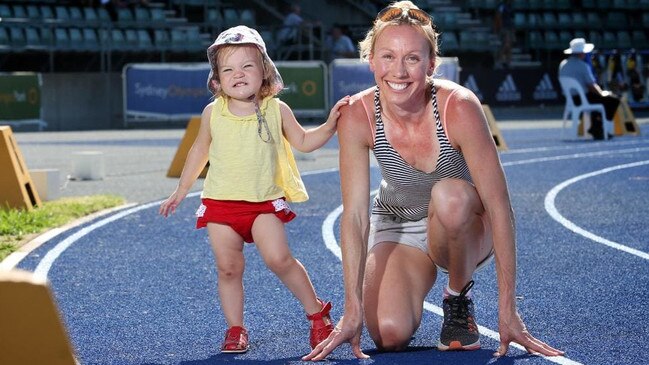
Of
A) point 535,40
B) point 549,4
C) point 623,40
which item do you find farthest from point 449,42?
point 623,40

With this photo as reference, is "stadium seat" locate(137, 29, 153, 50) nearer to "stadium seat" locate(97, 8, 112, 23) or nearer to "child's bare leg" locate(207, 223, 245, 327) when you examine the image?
"stadium seat" locate(97, 8, 112, 23)

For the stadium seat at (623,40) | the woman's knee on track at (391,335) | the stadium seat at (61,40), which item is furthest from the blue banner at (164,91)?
the woman's knee on track at (391,335)

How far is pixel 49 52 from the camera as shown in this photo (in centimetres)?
3300

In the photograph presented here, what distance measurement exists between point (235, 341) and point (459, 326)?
1.00 meters

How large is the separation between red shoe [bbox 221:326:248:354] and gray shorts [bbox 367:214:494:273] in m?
0.74

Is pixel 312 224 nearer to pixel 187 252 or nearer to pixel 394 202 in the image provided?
pixel 187 252

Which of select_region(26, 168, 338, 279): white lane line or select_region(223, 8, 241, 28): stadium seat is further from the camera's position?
select_region(223, 8, 241, 28): stadium seat

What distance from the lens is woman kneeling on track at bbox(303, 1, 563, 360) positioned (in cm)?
605

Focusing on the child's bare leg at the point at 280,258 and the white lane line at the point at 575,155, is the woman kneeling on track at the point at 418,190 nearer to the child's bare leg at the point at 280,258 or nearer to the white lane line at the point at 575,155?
the child's bare leg at the point at 280,258

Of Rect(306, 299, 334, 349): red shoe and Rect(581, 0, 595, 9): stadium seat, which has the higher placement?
Rect(581, 0, 595, 9): stadium seat

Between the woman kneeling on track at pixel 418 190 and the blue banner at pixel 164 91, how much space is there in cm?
2524

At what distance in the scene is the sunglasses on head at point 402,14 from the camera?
6129 millimetres

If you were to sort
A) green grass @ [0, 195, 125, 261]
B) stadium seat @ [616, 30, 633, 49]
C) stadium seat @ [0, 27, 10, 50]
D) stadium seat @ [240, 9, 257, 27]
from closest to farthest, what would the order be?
green grass @ [0, 195, 125, 261] < stadium seat @ [0, 27, 10, 50] < stadium seat @ [240, 9, 257, 27] < stadium seat @ [616, 30, 633, 49]

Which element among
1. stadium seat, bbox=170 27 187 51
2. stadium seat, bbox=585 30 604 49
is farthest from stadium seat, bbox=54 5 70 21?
stadium seat, bbox=585 30 604 49
